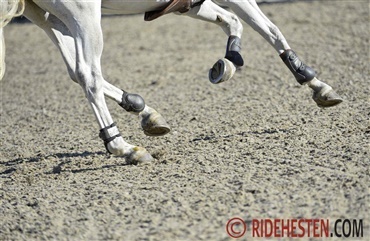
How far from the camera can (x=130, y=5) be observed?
5301 mm

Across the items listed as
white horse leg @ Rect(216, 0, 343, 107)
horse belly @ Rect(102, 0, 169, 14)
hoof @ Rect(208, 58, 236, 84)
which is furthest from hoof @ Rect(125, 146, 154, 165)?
white horse leg @ Rect(216, 0, 343, 107)

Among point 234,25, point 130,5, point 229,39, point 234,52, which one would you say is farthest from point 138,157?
point 234,25

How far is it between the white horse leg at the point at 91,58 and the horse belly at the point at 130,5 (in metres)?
0.23

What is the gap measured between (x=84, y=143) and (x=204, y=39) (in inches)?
181

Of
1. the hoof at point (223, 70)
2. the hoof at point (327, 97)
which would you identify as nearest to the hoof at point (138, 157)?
the hoof at point (223, 70)

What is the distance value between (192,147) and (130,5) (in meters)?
1.15

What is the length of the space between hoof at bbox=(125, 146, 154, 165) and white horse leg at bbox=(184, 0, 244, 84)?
887 millimetres

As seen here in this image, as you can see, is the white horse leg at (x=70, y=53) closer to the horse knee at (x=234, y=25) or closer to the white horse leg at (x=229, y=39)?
the white horse leg at (x=229, y=39)

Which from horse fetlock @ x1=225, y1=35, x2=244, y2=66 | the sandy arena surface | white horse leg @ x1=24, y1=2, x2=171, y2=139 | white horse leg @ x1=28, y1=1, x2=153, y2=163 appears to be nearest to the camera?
the sandy arena surface

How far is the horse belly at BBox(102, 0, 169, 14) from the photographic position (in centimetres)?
526

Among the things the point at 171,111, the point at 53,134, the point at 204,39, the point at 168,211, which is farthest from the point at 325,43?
the point at 168,211

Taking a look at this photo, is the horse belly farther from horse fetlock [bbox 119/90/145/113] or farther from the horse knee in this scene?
the horse knee

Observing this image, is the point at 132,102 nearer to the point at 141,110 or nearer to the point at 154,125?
the point at 141,110

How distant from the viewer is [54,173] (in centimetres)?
532
